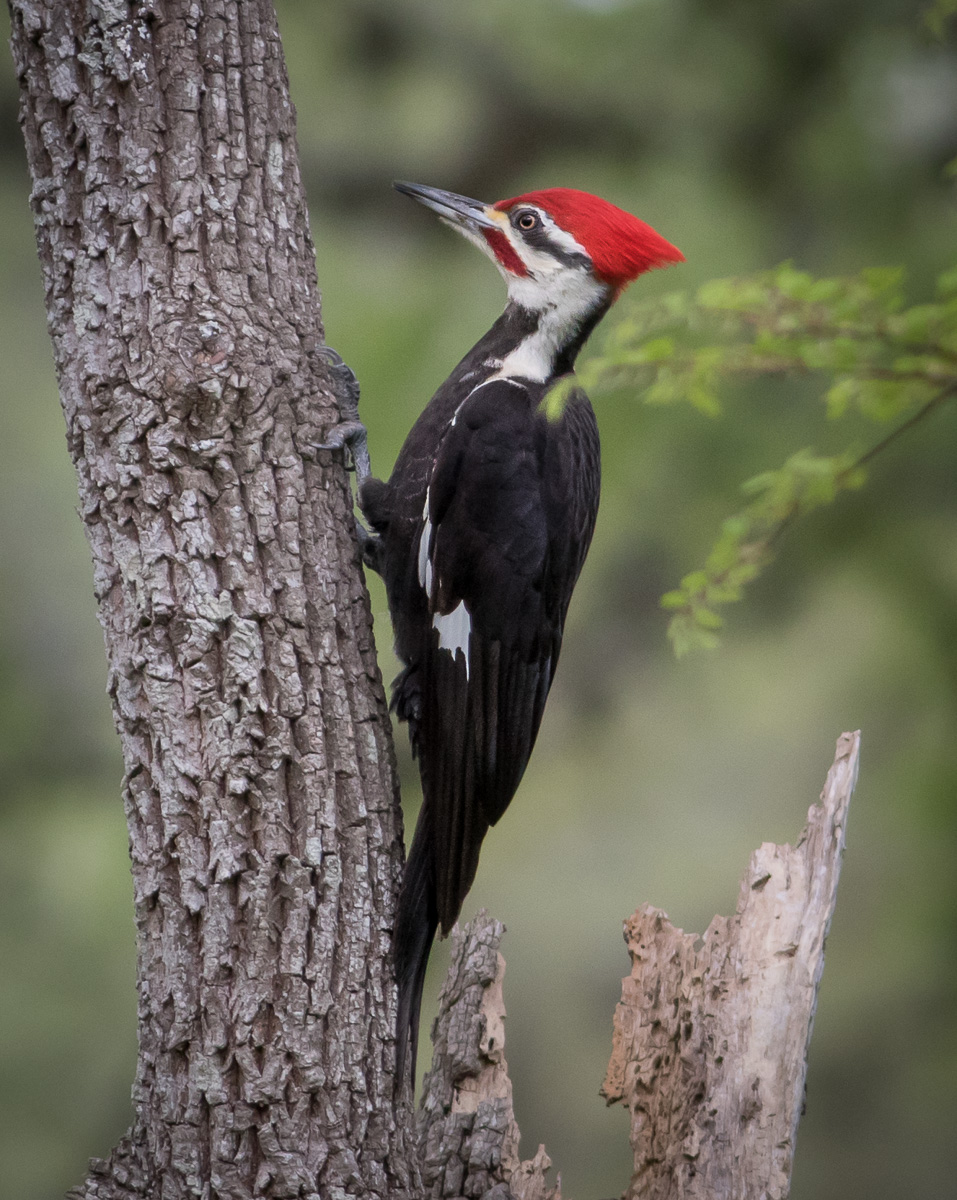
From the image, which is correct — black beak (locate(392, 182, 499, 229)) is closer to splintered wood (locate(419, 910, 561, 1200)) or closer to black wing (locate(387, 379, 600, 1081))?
black wing (locate(387, 379, 600, 1081))

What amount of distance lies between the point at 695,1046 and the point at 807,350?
1.11m

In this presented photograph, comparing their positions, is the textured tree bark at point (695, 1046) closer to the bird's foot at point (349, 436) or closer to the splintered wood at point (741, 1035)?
the splintered wood at point (741, 1035)

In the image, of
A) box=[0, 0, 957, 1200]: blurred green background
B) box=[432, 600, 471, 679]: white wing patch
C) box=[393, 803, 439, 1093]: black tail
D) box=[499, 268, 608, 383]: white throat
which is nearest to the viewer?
box=[393, 803, 439, 1093]: black tail

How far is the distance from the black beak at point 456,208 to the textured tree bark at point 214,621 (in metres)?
0.52

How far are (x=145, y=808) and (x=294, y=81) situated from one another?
2.48 meters

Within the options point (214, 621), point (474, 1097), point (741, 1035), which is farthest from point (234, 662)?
point (741, 1035)

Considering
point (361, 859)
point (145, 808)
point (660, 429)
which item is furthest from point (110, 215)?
point (660, 429)

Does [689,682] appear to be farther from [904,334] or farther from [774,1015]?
[904,334]

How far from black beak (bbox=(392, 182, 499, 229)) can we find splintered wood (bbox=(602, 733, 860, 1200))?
Result: 3.70 feet

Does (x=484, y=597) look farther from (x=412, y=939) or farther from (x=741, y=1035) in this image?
(x=741, y=1035)

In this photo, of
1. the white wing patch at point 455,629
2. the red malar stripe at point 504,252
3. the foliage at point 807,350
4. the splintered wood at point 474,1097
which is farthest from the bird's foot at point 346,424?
the splintered wood at point 474,1097

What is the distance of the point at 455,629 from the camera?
180cm

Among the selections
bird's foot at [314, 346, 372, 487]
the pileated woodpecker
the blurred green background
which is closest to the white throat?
the pileated woodpecker

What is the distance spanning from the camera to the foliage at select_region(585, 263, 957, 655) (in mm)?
945
